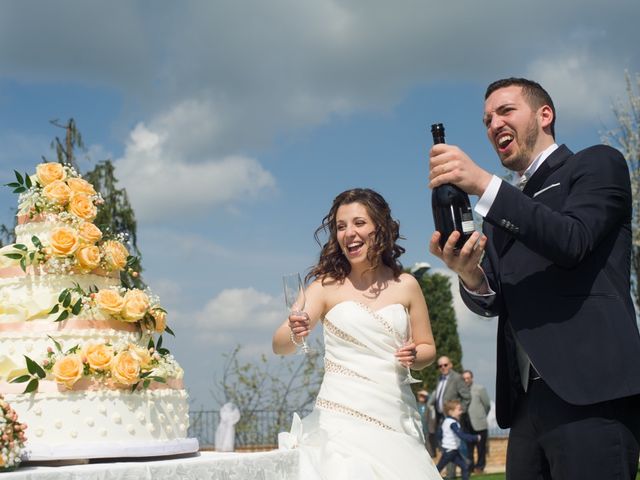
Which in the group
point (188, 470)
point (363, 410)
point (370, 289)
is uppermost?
point (370, 289)

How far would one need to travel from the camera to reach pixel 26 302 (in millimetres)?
5543

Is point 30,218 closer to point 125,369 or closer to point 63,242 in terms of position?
point 63,242

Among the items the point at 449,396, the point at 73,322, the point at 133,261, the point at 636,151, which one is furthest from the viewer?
the point at 636,151

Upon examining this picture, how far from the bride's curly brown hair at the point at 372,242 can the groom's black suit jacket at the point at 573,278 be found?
2208 millimetres

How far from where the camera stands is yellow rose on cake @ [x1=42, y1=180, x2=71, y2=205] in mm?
5910

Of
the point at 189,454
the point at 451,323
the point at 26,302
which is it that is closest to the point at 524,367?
the point at 189,454

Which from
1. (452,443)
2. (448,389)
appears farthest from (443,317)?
(452,443)

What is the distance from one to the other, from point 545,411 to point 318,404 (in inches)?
97.7

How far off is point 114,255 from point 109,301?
0.48 m

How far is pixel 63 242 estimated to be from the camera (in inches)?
221

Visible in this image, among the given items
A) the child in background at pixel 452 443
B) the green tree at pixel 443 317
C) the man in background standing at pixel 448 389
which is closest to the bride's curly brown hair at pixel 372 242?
the child in background at pixel 452 443

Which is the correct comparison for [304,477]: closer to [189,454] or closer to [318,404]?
[318,404]

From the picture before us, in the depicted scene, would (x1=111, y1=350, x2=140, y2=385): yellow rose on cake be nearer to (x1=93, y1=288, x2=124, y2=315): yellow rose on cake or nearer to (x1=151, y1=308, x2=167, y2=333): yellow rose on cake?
(x1=93, y1=288, x2=124, y2=315): yellow rose on cake

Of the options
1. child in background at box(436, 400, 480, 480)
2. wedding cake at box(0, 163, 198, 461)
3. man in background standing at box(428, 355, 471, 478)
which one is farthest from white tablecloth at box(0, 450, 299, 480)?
man in background standing at box(428, 355, 471, 478)
